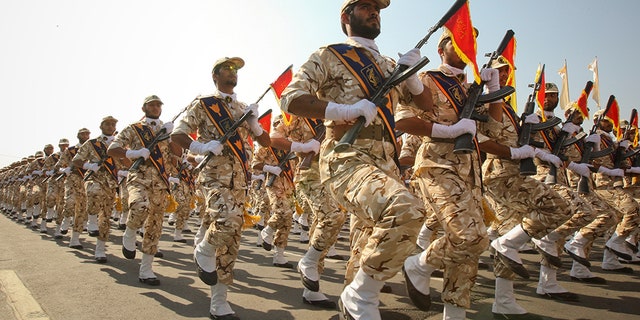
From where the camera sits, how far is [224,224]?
466 cm

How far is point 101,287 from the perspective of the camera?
5.88 metres

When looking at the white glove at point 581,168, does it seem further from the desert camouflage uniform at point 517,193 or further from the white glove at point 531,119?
the desert camouflage uniform at point 517,193

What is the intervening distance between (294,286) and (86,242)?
6981 millimetres

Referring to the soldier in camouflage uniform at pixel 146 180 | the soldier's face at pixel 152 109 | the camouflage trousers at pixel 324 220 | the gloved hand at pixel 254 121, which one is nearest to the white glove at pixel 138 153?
the soldier in camouflage uniform at pixel 146 180

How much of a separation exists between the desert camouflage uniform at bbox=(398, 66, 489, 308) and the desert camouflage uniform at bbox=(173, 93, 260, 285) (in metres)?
2.03

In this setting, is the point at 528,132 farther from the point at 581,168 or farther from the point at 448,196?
the point at 581,168

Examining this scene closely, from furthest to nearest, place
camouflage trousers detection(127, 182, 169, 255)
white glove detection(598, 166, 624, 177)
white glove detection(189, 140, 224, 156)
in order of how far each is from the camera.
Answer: white glove detection(598, 166, 624, 177)
camouflage trousers detection(127, 182, 169, 255)
white glove detection(189, 140, 224, 156)

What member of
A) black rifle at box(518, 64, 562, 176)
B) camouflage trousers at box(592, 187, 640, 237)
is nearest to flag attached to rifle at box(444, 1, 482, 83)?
black rifle at box(518, 64, 562, 176)

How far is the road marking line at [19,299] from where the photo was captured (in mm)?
4520

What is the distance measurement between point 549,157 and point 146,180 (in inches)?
240

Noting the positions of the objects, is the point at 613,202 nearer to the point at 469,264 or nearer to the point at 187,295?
the point at 469,264

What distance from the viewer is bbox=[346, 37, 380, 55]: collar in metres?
3.54

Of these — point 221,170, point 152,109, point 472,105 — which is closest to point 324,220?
point 221,170

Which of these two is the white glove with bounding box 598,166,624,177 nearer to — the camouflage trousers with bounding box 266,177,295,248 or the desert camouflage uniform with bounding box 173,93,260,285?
the camouflage trousers with bounding box 266,177,295,248
